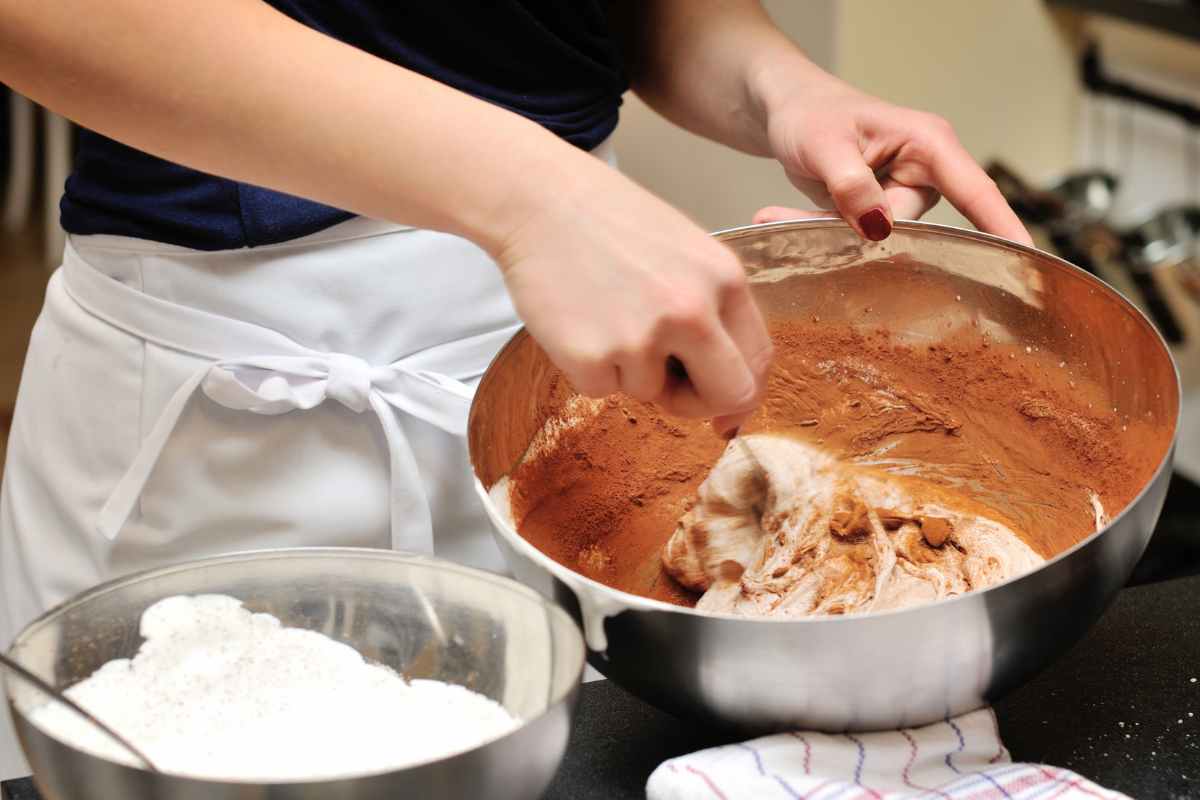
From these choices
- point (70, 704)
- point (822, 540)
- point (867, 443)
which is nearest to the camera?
point (70, 704)

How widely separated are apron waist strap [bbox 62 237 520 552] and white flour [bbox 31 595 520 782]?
27 cm

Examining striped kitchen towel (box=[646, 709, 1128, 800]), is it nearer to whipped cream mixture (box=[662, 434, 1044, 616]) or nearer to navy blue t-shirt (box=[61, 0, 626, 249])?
whipped cream mixture (box=[662, 434, 1044, 616])

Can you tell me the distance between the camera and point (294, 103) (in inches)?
24.8

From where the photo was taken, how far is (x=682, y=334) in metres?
0.59

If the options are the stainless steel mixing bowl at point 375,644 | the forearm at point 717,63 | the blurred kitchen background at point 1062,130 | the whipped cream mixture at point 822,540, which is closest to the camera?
the stainless steel mixing bowl at point 375,644

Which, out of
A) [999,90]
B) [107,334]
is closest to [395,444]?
[107,334]

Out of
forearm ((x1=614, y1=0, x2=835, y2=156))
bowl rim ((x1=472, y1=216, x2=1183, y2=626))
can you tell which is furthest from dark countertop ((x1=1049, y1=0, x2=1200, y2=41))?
bowl rim ((x1=472, y1=216, x2=1183, y2=626))

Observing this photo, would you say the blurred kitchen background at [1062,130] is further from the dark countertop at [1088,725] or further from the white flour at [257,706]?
the white flour at [257,706]

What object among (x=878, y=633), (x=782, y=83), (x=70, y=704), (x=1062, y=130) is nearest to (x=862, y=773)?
(x=878, y=633)

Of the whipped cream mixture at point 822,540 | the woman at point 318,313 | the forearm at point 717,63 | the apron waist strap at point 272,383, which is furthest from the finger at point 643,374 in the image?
the forearm at point 717,63

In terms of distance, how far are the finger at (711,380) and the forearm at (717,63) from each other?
0.40m

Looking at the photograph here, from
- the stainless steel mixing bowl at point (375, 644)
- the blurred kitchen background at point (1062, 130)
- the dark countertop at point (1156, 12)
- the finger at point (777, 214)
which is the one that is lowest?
the blurred kitchen background at point (1062, 130)

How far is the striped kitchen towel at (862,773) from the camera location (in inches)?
23.0

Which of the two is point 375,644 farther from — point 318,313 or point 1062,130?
point 1062,130
